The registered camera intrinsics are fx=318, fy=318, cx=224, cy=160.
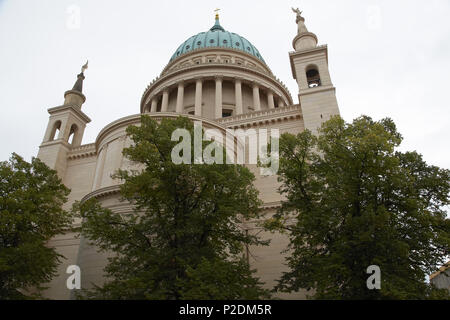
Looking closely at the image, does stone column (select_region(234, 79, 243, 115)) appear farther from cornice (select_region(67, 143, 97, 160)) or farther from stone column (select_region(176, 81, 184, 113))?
cornice (select_region(67, 143, 97, 160))

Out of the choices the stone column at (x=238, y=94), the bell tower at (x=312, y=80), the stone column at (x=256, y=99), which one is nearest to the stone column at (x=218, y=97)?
the stone column at (x=238, y=94)

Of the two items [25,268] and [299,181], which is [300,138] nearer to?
[299,181]

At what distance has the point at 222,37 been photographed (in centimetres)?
4988

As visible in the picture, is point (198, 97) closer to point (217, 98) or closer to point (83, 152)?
point (217, 98)

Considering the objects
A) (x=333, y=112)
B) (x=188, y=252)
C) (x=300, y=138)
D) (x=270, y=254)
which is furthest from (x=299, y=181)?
(x=333, y=112)

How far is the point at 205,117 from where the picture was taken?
2881 cm

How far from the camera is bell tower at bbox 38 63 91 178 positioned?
106ft

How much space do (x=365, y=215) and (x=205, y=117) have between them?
66.7ft

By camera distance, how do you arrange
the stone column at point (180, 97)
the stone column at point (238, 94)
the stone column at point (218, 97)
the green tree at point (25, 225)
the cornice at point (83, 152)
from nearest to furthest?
the green tree at point (25, 225) < the cornice at point (83, 152) < the stone column at point (218, 97) < the stone column at point (238, 94) < the stone column at point (180, 97)

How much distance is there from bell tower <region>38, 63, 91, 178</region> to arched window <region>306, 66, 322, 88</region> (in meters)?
25.0

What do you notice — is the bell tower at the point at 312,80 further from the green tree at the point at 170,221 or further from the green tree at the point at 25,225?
the green tree at the point at 25,225

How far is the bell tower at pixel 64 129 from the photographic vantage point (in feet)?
106

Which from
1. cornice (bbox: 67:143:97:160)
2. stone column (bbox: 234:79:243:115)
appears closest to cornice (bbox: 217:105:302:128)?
stone column (bbox: 234:79:243:115)

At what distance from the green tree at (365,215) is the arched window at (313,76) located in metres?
15.9
